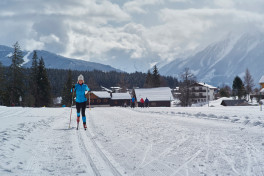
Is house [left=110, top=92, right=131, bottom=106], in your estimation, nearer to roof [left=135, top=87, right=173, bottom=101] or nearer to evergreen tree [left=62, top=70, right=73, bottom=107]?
roof [left=135, top=87, right=173, bottom=101]

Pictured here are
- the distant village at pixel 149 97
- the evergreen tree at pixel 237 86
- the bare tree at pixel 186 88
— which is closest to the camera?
the bare tree at pixel 186 88

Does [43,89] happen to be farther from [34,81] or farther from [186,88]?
[186,88]

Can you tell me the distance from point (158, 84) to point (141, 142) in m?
89.4

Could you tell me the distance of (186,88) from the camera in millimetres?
58812

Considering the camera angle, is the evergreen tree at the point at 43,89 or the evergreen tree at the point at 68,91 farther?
the evergreen tree at the point at 68,91

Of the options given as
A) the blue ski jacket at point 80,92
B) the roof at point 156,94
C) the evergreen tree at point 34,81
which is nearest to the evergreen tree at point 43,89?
the evergreen tree at point 34,81

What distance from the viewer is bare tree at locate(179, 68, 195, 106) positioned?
58.8 m

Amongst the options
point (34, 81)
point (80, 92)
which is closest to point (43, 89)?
point (34, 81)

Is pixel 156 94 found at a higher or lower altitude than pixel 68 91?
lower

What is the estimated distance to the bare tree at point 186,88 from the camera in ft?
193

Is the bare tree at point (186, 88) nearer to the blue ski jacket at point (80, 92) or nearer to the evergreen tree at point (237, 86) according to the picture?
the evergreen tree at point (237, 86)

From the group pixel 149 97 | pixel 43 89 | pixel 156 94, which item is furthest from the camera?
pixel 156 94

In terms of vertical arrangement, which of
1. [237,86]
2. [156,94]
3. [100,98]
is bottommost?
[100,98]

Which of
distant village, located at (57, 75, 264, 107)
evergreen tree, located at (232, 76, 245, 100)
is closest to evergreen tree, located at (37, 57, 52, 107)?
distant village, located at (57, 75, 264, 107)
